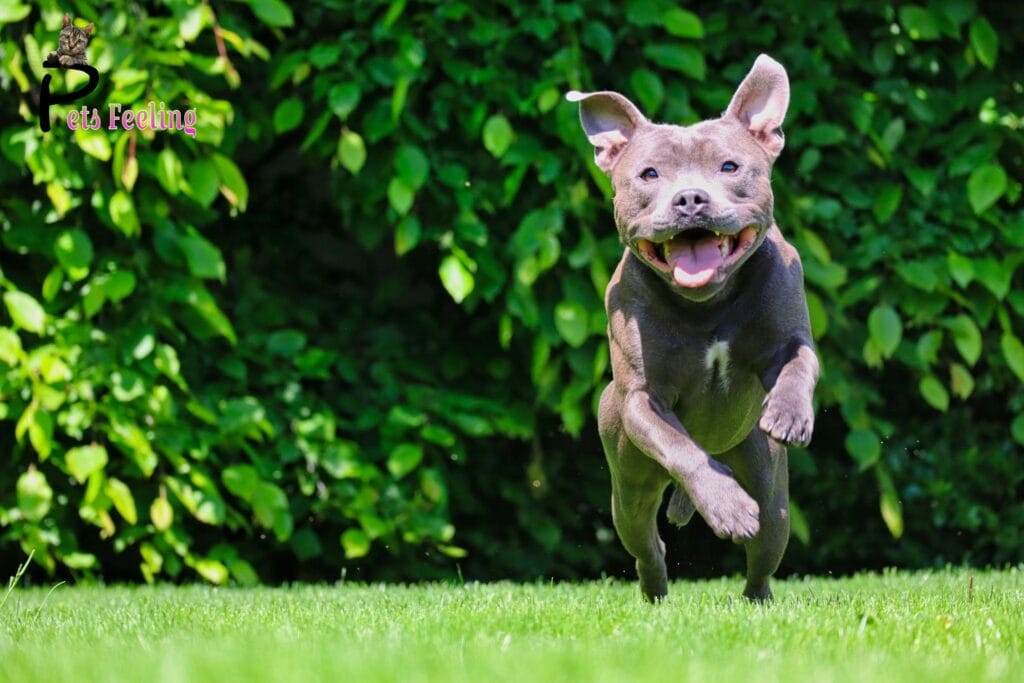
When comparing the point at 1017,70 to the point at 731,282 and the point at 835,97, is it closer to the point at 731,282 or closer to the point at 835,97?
the point at 835,97

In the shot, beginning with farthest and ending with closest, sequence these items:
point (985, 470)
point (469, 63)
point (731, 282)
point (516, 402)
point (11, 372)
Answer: point (985, 470) < point (516, 402) < point (469, 63) < point (11, 372) < point (731, 282)

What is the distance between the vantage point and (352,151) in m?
5.64

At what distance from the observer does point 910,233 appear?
5949 millimetres

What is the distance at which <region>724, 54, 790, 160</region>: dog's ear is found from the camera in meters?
3.87

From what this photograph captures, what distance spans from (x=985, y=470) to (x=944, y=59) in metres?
1.91

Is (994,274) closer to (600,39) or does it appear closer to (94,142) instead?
(600,39)

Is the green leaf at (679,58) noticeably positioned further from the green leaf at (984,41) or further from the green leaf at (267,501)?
the green leaf at (267,501)

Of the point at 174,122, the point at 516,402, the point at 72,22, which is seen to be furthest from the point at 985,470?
the point at 72,22

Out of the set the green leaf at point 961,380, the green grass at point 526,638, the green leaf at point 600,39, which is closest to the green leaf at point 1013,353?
the green leaf at point 961,380

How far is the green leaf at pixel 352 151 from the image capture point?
561cm

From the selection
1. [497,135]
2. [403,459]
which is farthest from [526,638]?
[497,135]

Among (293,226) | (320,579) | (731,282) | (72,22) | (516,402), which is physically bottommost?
(320,579)

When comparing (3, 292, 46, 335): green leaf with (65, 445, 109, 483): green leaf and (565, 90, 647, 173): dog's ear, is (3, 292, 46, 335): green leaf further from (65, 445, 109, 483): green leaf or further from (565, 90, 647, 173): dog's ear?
(565, 90, 647, 173): dog's ear

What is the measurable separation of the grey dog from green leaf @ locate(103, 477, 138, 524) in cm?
215
